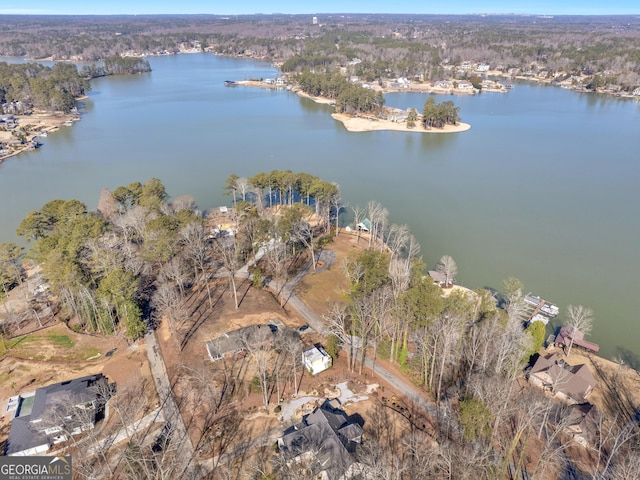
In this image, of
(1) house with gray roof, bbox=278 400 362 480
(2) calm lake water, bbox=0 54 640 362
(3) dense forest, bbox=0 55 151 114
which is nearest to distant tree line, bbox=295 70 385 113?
(2) calm lake water, bbox=0 54 640 362

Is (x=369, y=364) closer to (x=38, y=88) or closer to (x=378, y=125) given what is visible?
(x=378, y=125)

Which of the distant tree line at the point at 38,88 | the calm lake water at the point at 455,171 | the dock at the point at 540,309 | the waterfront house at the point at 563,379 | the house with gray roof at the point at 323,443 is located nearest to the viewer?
the house with gray roof at the point at 323,443

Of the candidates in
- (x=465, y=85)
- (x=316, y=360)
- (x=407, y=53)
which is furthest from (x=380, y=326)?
(x=407, y=53)

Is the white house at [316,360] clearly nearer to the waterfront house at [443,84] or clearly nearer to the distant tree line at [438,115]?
the distant tree line at [438,115]

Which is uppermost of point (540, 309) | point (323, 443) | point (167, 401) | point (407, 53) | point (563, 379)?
point (407, 53)

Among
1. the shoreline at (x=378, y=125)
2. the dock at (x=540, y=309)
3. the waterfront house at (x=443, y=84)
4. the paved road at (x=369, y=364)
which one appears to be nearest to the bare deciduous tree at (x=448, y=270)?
the dock at (x=540, y=309)

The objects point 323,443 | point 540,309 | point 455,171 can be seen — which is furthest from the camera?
point 455,171

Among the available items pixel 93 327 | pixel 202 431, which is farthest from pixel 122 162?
pixel 202 431
